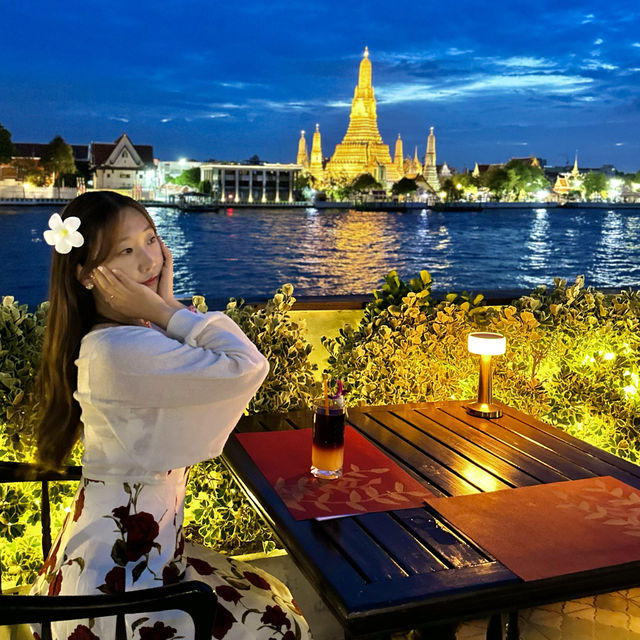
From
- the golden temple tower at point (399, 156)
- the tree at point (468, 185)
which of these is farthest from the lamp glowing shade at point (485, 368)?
the golden temple tower at point (399, 156)

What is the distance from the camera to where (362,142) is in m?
92.0

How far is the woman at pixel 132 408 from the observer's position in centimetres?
131

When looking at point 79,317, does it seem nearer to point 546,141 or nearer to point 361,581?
point 361,581

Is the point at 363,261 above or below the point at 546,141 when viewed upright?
below

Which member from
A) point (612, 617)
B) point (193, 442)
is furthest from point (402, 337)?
point (193, 442)

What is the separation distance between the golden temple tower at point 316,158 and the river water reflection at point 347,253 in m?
29.0

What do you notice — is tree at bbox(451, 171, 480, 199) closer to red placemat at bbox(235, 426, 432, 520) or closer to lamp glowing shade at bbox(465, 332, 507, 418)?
lamp glowing shade at bbox(465, 332, 507, 418)

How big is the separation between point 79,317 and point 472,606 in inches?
36.7

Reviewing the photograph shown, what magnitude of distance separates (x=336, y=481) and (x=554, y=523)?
48cm

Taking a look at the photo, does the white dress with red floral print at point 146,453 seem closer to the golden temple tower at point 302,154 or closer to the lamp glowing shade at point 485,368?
the lamp glowing shade at point 485,368

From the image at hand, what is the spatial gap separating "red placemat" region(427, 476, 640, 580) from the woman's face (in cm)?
79

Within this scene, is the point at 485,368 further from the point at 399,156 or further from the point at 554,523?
the point at 399,156

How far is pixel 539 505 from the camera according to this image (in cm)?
156

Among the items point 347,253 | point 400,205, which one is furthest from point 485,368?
point 400,205
